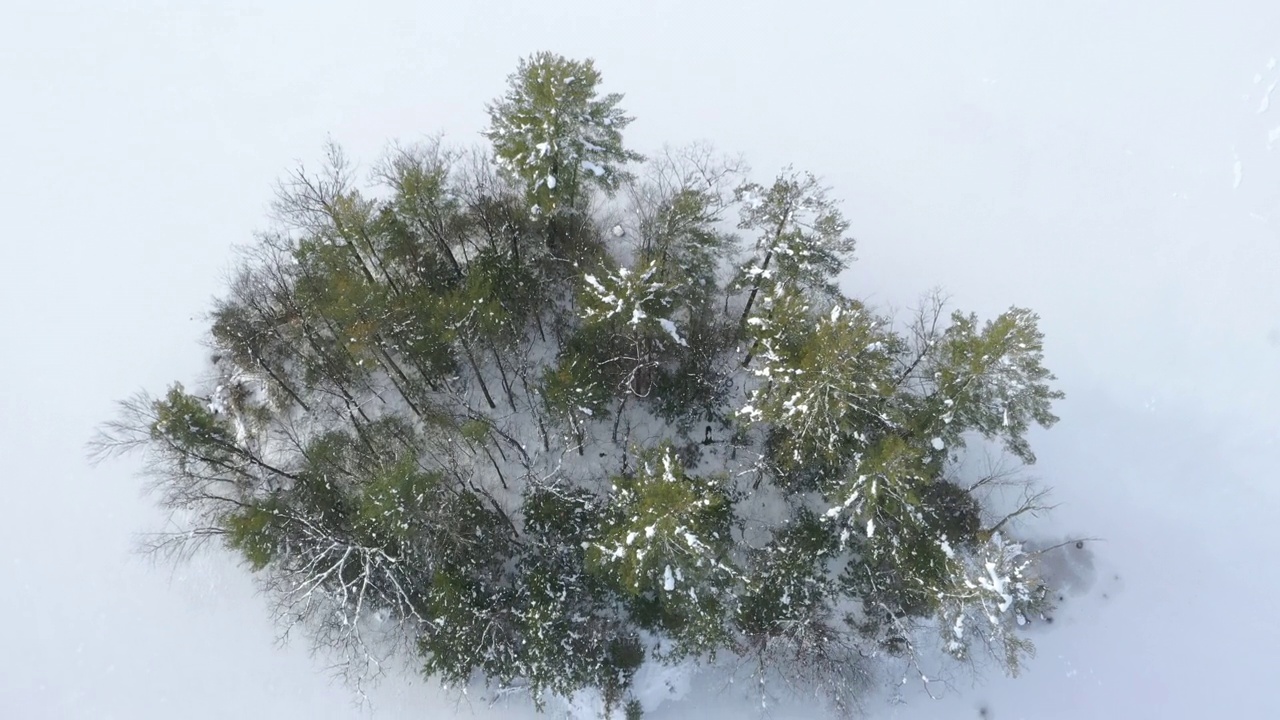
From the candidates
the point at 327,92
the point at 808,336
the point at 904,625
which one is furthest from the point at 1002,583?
the point at 327,92

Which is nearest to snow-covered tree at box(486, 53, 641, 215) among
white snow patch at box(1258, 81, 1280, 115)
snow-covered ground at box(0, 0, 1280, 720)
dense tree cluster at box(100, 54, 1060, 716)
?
dense tree cluster at box(100, 54, 1060, 716)

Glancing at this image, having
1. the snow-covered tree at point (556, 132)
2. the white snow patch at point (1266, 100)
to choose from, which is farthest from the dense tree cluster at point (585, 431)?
the white snow patch at point (1266, 100)

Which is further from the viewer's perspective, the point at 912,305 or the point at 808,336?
the point at 912,305

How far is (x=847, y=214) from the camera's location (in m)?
29.3

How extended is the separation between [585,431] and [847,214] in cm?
1703

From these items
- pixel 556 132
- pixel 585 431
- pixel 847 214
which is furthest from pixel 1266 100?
pixel 585 431

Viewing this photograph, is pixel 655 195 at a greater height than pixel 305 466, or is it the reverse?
pixel 655 195

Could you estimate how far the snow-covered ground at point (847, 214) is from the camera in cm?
2422

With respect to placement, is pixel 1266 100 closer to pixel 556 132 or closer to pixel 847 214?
pixel 847 214

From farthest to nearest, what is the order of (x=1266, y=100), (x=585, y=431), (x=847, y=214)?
(x=1266, y=100)
(x=847, y=214)
(x=585, y=431)

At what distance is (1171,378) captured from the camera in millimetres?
26797

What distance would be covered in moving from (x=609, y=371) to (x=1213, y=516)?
26.9 meters

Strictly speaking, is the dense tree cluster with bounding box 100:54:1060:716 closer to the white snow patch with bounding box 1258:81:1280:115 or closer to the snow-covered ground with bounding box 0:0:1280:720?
the snow-covered ground with bounding box 0:0:1280:720

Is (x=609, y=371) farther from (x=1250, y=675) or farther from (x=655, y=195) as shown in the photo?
(x=1250, y=675)
